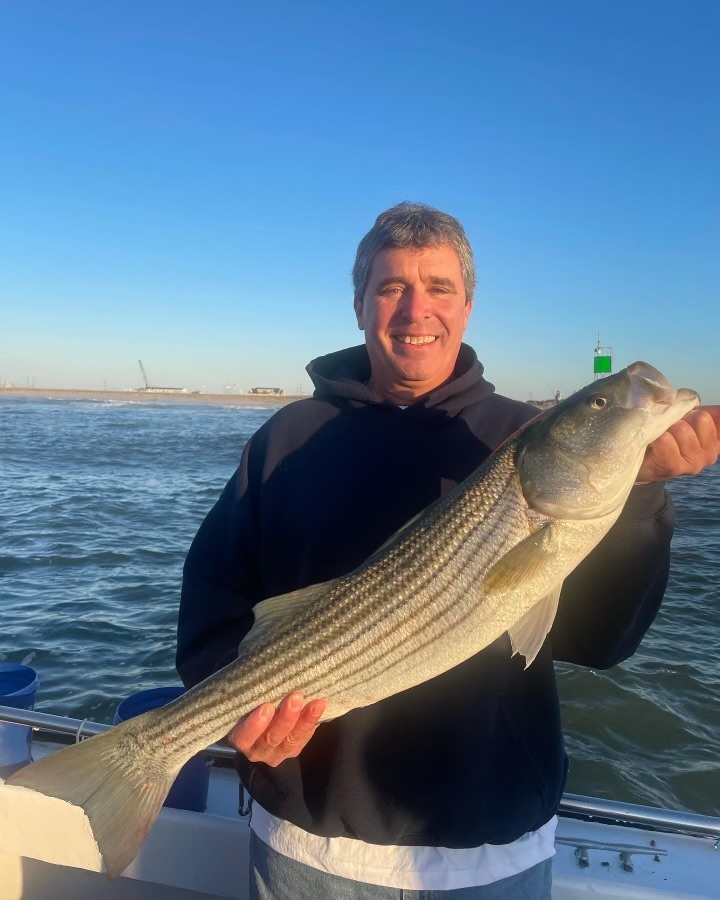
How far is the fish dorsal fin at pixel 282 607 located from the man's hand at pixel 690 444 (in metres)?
1.65

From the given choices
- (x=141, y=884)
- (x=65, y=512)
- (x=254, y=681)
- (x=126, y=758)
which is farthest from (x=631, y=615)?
(x=65, y=512)

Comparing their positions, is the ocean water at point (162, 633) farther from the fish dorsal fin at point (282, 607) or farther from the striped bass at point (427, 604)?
the fish dorsal fin at point (282, 607)

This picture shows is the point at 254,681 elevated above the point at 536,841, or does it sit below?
above

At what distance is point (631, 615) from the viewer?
2.99 meters

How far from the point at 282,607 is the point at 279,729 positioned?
565 mm

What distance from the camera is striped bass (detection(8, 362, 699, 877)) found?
2.95 m

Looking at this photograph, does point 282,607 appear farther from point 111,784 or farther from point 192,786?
point 192,786

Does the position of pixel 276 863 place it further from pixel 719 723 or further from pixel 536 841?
pixel 719 723

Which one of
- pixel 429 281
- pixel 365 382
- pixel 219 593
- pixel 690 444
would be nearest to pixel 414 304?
pixel 429 281

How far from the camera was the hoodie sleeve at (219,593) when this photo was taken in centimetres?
346

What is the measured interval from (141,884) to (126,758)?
76.6 inches

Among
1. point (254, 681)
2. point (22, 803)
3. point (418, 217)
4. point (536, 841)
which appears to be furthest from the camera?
point (22, 803)

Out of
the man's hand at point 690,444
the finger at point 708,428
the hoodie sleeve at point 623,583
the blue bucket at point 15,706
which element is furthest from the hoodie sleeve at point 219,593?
the finger at point 708,428

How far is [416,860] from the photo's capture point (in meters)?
2.84
